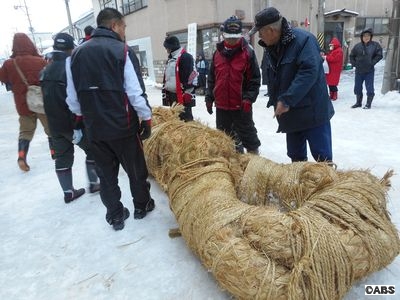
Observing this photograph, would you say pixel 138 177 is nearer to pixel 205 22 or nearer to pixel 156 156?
pixel 156 156

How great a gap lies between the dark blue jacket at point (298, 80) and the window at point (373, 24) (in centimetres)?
1892

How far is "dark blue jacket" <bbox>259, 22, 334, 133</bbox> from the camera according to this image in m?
2.62

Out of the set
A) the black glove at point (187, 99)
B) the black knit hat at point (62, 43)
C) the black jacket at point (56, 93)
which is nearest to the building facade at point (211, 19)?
the black glove at point (187, 99)

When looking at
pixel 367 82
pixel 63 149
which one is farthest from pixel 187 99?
pixel 367 82

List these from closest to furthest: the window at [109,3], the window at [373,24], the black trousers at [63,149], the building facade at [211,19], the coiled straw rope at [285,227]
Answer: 1. the coiled straw rope at [285,227]
2. the black trousers at [63,149]
3. the building facade at [211,19]
4. the window at [373,24]
5. the window at [109,3]

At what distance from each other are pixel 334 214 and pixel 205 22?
37.5 feet

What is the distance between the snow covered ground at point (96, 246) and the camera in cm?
220

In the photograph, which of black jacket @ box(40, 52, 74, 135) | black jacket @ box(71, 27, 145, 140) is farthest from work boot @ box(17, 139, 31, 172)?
black jacket @ box(71, 27, 145, 140)

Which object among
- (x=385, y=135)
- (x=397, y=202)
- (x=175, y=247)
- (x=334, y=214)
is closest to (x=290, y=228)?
(x=334, y=214)

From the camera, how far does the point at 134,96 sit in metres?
2.54

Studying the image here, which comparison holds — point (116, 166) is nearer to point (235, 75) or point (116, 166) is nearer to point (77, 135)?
point (77, 135)

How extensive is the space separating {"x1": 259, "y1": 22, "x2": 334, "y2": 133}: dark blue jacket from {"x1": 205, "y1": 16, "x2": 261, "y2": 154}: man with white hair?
0.73m

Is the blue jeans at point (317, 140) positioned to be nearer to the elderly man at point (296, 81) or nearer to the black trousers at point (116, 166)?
the elderly man at point (296, 81)

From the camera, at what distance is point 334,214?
1.97 metres
